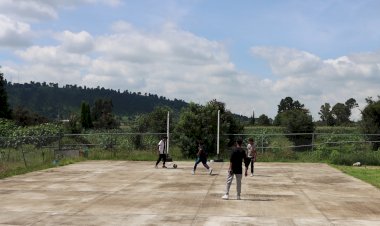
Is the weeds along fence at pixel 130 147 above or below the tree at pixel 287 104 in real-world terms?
below

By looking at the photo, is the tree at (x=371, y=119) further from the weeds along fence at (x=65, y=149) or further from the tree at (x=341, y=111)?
the tree at (x=341, y=111)

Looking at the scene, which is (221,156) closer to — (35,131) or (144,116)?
(144,116)

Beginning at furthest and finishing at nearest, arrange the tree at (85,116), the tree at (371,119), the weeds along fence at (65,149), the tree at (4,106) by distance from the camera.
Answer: the tree at (85,116), the tree at (4,106), the tree at (371,119), the weeds along fence at (65,149)

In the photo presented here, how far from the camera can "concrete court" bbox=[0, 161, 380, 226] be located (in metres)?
11.5

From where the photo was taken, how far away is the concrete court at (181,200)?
11.5m

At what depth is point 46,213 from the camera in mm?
12141

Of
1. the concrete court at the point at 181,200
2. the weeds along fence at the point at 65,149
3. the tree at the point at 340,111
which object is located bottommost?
the concrete court at the point at 181,200

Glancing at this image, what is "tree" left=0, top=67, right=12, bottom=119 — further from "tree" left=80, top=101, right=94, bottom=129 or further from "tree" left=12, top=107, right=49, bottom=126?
"tree" left=80, top=101, right=94, bottom=129

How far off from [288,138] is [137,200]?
25.6m

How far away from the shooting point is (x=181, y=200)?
14.4 m

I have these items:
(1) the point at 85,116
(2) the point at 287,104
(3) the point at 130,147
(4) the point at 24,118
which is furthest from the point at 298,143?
(2) the point at 287,104

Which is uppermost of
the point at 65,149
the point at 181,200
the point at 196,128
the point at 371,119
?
the point at 371,119

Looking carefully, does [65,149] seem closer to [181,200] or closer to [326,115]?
[181,200]

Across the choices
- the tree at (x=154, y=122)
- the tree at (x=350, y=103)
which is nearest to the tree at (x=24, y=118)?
the tree at (x=154, y=122)
